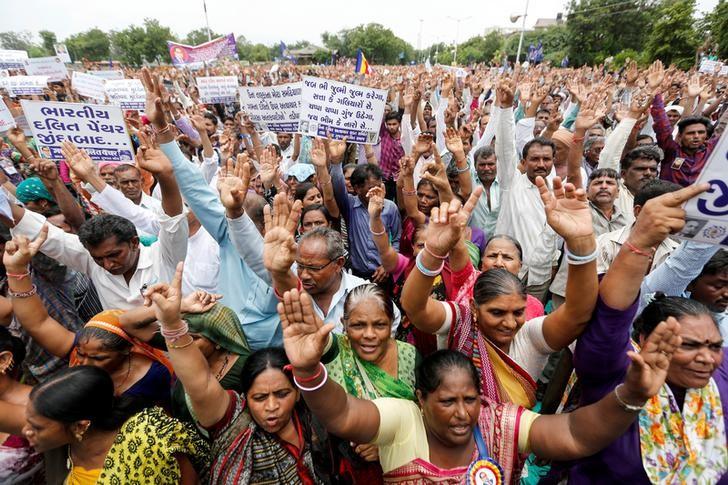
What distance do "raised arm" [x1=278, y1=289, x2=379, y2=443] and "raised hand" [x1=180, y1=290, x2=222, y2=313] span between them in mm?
738

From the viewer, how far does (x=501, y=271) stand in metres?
2.08

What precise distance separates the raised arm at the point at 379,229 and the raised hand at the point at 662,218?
1826 mm

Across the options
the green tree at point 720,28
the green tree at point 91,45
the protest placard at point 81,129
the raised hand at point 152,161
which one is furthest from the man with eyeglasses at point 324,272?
A: the green tree at point 91,45

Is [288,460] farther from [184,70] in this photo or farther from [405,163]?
[184,70]

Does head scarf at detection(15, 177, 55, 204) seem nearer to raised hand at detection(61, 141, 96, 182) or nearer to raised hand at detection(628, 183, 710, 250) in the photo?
raised hand at detection(61, 141, 96, 182)

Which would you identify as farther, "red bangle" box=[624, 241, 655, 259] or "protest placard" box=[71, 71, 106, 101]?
"protest placard" box=[71, 71, 106, 101]

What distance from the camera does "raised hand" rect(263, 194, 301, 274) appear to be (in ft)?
6.11

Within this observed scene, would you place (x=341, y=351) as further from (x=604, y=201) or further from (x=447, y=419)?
(x=604, y=201)

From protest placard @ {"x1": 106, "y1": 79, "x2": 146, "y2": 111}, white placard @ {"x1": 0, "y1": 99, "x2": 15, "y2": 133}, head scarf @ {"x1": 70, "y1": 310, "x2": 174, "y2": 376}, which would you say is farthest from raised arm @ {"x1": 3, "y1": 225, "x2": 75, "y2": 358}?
protest placard @ {"x1": 106, "y1": 79, "x2": 146, "y2": 111}

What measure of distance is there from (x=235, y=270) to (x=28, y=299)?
3.61 ft

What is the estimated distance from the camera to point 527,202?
11.5ft

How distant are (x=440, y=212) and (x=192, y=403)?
1.43 m

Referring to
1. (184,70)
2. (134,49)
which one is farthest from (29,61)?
(134,49)

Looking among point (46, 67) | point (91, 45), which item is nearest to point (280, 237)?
point (46, 67)
